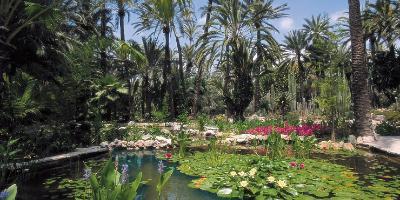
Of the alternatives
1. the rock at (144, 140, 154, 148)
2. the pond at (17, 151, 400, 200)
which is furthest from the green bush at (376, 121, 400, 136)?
the rock at (144, 140, 154, 148)

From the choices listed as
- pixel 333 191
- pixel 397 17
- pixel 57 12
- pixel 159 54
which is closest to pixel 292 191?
pixel 333 191

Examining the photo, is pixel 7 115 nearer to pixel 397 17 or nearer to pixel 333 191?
pixel 333 191

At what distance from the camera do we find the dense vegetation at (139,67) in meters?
11.1

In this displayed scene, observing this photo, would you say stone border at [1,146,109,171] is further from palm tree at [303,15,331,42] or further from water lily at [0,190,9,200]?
palm tree at [303,15,331,42]

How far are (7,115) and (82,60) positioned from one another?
13.0 feet

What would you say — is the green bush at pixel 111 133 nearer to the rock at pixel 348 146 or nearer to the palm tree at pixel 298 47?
the rock at pixel 348 146

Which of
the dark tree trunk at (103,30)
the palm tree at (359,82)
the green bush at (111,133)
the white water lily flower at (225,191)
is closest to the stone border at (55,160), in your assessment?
the green bush at (111,133)

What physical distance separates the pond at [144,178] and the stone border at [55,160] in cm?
20

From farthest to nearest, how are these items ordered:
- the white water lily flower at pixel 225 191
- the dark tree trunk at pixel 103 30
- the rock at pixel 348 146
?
the dark tree trunk at pixel 103 30, the rock at pixel 348 146, the white water lily flower at pixel 225 191

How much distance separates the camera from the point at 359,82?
45.2ft

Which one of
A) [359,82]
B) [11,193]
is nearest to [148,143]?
[359,82]

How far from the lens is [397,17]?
26859 millimetres

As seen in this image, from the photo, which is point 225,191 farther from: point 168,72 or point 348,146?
point 168,72

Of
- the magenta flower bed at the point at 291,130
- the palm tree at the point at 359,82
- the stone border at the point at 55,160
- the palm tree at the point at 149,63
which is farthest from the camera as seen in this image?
the palm tree at the point at 149,63
